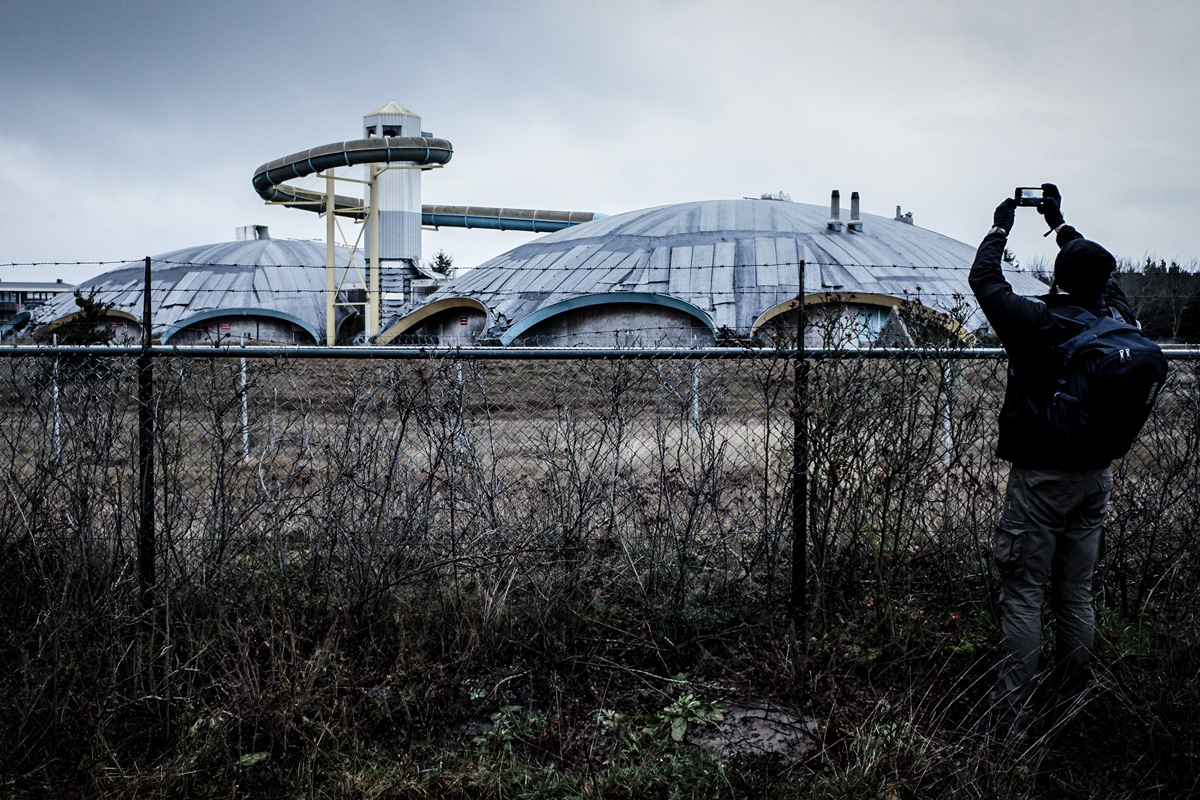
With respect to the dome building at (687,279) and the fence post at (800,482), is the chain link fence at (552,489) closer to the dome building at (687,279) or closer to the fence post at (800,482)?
the fence post at (800,482)

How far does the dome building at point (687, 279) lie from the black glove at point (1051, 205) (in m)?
14.1

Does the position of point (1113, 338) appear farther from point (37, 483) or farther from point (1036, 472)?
point (37, 483)

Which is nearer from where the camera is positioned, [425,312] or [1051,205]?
[1051,205]

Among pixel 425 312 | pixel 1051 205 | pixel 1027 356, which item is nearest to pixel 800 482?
pixel 1027 356

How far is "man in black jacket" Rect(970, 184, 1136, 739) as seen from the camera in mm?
3473

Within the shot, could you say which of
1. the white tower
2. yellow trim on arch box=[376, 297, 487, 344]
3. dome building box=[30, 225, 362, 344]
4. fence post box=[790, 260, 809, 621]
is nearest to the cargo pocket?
fence post box=[790, 260, 809, 621]

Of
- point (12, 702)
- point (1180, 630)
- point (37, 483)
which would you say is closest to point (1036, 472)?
point (1180, 630)

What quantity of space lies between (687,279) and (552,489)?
57.4ft

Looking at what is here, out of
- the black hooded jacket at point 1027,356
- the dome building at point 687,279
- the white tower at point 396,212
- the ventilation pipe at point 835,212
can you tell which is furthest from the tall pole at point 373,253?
the black hooded jacket at point 1027,356

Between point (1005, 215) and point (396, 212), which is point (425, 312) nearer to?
point (396, 212)

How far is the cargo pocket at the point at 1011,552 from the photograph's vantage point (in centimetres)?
359

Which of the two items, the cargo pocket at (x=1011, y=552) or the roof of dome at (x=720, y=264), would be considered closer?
the cargo pocket at (x=1011, y=552)

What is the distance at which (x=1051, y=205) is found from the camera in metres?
4.00

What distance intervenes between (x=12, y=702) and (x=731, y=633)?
3.18m
